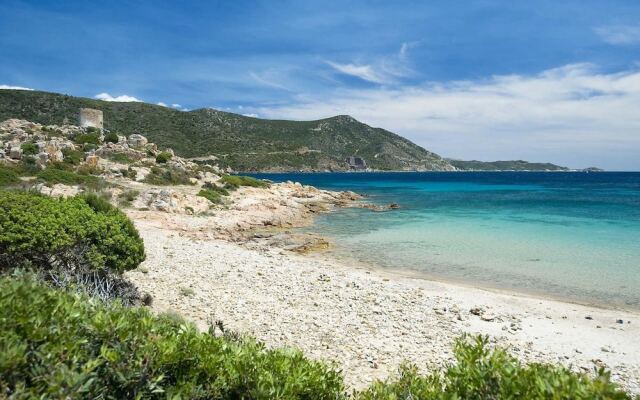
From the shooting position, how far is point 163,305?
991 cm

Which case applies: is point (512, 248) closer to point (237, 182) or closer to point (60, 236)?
point (60, 236)

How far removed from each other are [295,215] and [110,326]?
2880 centimetres

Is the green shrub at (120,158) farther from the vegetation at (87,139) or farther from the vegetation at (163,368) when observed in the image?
the vegetation at (163,368)

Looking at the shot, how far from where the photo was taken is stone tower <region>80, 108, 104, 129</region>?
52438mm

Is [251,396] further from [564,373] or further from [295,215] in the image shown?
[295,215]

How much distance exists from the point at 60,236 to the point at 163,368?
19.8 feet

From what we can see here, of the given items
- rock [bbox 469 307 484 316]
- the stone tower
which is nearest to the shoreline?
rock [bbox 469 307 484 316]

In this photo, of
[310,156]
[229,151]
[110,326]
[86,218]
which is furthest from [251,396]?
[310,156]

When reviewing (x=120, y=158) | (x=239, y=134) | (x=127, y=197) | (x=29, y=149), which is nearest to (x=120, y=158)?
(x=120, y=158)

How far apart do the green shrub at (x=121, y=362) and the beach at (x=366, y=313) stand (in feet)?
12.9

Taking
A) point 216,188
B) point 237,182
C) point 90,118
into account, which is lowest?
point 216,188

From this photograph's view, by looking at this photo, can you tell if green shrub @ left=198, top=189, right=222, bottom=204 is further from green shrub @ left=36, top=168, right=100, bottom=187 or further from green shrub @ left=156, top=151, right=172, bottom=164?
green shrub @ left=156, top=151, right=172, bottom=164

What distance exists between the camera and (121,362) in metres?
3.19

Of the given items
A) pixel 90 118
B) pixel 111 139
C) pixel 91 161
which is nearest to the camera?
pixel 91 161
